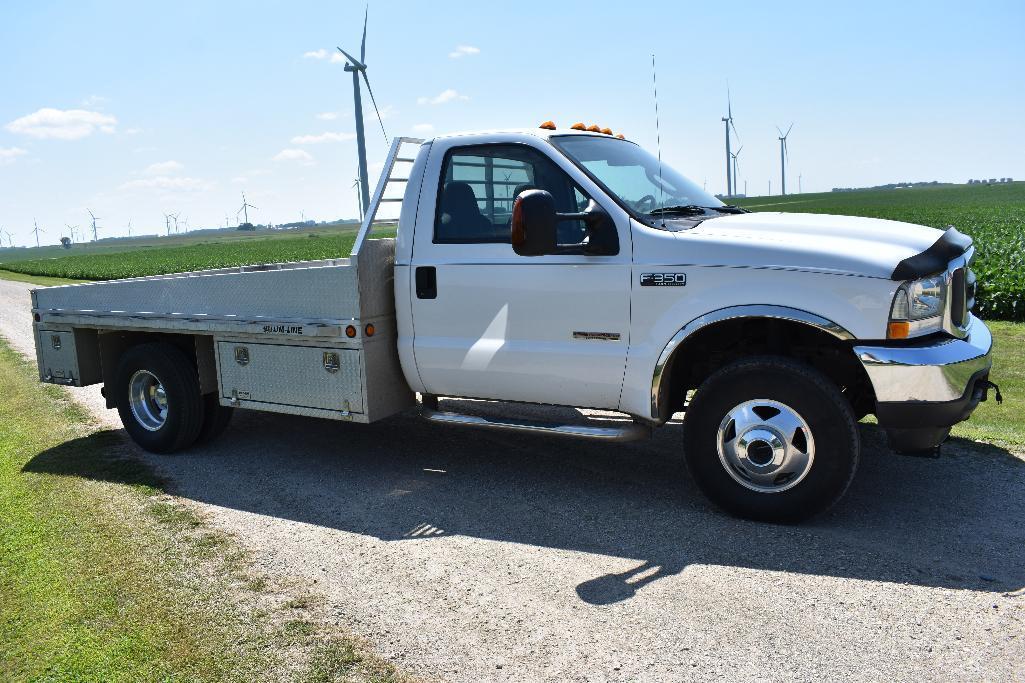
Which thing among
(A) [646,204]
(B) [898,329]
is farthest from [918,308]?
(A) [646,204]

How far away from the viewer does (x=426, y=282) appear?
5625 mm

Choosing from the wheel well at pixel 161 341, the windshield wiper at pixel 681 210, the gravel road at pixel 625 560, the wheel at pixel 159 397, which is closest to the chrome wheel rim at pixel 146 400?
the wheel at pixel 159 397

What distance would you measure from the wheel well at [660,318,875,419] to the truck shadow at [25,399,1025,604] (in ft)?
2.14

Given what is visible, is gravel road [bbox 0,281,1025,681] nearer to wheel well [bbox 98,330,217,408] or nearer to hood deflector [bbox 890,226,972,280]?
wheel well [bbox 98,330,217,408]

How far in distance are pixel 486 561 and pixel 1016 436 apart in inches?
166

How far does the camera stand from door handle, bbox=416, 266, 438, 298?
220 inches

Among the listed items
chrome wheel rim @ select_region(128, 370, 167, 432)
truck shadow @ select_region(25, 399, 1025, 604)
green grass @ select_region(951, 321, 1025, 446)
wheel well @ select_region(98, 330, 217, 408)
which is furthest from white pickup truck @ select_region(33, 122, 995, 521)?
green grass @ select_region(951, 321, 1025, 446)

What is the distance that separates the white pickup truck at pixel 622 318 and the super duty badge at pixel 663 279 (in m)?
0.01

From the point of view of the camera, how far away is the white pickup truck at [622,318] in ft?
14.7

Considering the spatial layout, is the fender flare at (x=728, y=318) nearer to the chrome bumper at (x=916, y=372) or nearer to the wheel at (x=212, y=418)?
the chrome bumper at (x=916, y=372)

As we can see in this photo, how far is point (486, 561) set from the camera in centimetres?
448

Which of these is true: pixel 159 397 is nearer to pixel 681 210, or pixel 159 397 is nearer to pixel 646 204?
pixel 646 204

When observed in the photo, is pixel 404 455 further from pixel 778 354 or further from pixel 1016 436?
pixel 1016 436

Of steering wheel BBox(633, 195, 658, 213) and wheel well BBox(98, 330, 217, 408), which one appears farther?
wheel well BBox(98, 330, 217, 408)
